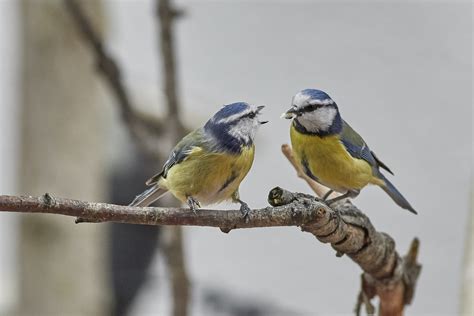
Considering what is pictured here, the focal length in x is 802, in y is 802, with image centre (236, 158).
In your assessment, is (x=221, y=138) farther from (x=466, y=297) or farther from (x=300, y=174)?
(x=466, y=297)

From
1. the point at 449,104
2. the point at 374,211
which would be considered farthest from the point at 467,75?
the point at 374,211

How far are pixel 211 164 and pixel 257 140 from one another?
1579 millimetres

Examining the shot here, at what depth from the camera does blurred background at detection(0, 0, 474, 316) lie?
2.06m

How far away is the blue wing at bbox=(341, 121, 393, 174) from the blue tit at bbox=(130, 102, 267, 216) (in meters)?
0.11

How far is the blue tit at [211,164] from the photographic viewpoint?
80 cm

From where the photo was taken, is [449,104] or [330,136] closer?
[330,136]

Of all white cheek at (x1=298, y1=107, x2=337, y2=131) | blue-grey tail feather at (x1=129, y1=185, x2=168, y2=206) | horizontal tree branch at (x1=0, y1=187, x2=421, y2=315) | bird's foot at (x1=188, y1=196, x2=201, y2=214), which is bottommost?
horizontal tree branch at (x1=0, y1=187, x2=421, y2=315)

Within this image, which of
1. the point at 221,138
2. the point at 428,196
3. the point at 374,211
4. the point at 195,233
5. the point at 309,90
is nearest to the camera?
the point at 309,90

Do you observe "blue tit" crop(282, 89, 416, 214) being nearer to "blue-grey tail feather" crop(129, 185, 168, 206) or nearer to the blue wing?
the blue wing

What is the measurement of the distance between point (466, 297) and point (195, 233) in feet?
5.17

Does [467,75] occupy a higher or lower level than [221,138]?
higher

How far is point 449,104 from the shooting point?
2408mm

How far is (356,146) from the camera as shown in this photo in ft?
2.86

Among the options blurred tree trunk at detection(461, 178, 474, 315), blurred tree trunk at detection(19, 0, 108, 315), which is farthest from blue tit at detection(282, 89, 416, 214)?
blurred tree trunk at detection(19, 0, 108, 315)
